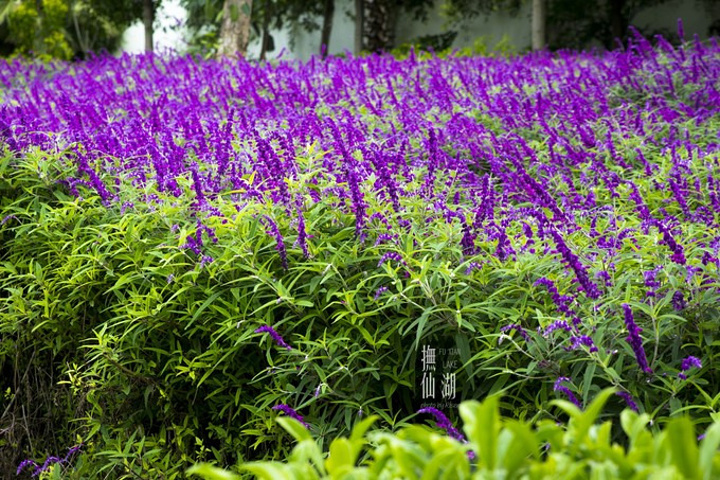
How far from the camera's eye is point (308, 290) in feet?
11.3

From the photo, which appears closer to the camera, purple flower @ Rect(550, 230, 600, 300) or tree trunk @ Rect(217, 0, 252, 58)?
purple flower @ Rect(550, 230, 600, 300)

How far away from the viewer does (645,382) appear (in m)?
2.77

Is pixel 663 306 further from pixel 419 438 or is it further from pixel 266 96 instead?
pixel 266 96

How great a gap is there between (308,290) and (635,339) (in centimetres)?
139

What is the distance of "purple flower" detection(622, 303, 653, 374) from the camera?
2414mm

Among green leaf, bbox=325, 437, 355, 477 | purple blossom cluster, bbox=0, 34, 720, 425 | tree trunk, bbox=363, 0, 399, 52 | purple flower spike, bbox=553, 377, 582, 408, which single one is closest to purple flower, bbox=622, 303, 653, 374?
purple blossom cluster, bbox=0, 34, 720, 425

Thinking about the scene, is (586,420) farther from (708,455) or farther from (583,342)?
(583,342)

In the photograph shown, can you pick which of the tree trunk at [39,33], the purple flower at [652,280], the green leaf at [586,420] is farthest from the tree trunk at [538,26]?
the tree trunk at [39,33]

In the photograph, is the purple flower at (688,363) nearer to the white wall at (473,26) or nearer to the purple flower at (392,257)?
the purple flower at (392,257)

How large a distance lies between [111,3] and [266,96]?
2356cm

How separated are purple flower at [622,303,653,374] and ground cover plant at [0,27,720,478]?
0.04ft

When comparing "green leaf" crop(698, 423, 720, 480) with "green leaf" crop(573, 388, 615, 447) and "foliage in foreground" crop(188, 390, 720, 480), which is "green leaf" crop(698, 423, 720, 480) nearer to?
"foliage in foreground" crop(188, 390, 720, 480)

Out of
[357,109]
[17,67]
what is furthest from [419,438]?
[17,67]

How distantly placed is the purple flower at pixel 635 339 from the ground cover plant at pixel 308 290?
0.01 metres
